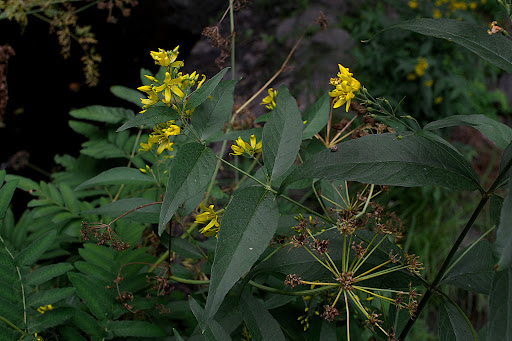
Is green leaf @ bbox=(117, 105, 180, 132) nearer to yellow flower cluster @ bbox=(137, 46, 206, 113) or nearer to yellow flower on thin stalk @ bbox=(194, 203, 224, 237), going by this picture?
yellow flower cluster @ bbox=(137, 46, 206, 113)

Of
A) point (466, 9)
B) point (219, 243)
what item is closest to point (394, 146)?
point (219, 243)

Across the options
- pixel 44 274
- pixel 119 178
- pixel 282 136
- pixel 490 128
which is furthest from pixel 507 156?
pixel 44 274

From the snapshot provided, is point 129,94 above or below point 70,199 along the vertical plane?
above

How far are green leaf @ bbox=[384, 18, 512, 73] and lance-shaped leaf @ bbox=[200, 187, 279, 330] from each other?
342mm

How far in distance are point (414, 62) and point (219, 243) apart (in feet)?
8.27

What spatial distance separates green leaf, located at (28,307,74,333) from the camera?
91 cm

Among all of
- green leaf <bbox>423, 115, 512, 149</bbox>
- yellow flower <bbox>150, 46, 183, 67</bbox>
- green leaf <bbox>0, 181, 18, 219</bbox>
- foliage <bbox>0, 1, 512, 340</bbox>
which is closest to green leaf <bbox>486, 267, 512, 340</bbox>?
foliage <bbox>0, 1, 512, 340</bbox>

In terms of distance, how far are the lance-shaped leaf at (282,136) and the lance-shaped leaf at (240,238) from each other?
6 centimetres

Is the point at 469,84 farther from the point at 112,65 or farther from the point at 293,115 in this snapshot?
the point at 293,115

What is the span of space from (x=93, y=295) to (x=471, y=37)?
2.94 feet

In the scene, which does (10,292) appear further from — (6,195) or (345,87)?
(345,87)

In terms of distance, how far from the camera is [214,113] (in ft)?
2.82

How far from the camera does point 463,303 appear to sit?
2.62 metres

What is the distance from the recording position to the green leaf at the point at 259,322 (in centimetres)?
79
